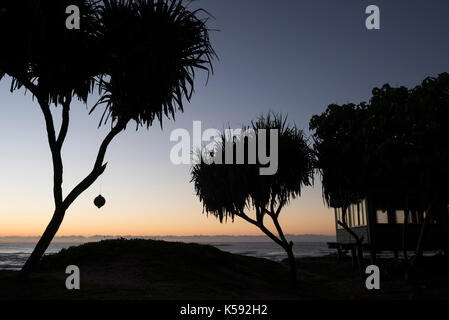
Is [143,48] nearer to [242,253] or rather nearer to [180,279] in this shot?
[180,279]

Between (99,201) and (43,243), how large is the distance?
198 inches

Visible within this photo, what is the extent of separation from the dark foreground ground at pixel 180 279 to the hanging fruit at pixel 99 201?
239 centimetres

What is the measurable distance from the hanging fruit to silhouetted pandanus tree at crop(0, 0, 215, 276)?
4.42 m

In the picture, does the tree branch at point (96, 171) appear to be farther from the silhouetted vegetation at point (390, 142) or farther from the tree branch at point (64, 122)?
the silhouetted vegetation at point (390, 142)

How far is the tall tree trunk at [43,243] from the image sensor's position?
1003 cm

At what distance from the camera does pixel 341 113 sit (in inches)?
639

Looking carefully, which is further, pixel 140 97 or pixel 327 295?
pixel 327 295

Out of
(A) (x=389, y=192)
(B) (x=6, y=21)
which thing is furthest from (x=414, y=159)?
(B) (x=6, y=21)

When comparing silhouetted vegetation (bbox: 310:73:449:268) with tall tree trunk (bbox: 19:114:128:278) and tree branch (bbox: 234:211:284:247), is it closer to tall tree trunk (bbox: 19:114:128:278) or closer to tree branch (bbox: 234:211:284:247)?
tree branch (bbox: 234:211:284:247)

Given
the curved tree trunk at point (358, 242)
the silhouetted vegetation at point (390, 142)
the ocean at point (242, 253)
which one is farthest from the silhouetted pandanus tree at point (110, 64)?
the ocean at point (242, 253)

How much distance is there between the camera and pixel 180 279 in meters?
13.8

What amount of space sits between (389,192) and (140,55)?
48.1 feet
